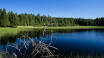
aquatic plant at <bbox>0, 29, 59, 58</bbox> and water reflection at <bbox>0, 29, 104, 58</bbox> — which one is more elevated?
aquatic plant at <bbox>0, 29, 59, 58</bbox>

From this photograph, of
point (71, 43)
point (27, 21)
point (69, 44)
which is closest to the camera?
point (69, 44)

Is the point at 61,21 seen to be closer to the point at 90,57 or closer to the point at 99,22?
the point at 99,22

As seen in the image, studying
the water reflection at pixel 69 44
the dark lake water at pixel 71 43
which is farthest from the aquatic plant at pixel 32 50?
the dark lake water at pixel 71 43

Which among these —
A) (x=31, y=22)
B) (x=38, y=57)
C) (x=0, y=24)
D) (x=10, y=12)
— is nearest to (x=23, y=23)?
(x=31, y=22)

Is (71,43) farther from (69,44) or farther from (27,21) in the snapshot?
(27,21)

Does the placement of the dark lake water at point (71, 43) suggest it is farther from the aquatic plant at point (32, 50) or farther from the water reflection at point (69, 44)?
the aquatic plant at point (32, 50)

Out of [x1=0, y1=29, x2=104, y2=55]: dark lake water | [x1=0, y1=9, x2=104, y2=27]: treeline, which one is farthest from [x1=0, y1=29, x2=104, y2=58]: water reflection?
[x1=0, y1=9, x2=104, y2=27]: treeline

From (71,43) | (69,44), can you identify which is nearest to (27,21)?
(71,43)

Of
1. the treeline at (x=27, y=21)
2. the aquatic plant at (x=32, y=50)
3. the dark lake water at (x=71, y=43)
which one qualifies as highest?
the treeline at (x=27, y=21)

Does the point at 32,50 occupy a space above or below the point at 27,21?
below

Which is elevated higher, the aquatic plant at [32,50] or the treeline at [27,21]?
the treeline at [27,21]

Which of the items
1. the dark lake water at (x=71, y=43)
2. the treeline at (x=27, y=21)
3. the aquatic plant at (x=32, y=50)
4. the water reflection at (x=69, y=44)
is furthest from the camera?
the dark lake water at (x=71, y=43)

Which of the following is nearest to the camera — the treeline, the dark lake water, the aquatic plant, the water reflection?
the aquatic plant

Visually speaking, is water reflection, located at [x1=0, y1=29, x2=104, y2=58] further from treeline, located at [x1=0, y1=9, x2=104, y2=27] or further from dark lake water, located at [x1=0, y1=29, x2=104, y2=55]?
treeline, located at [x1=0, y1=9, x2=104, y2=27]
